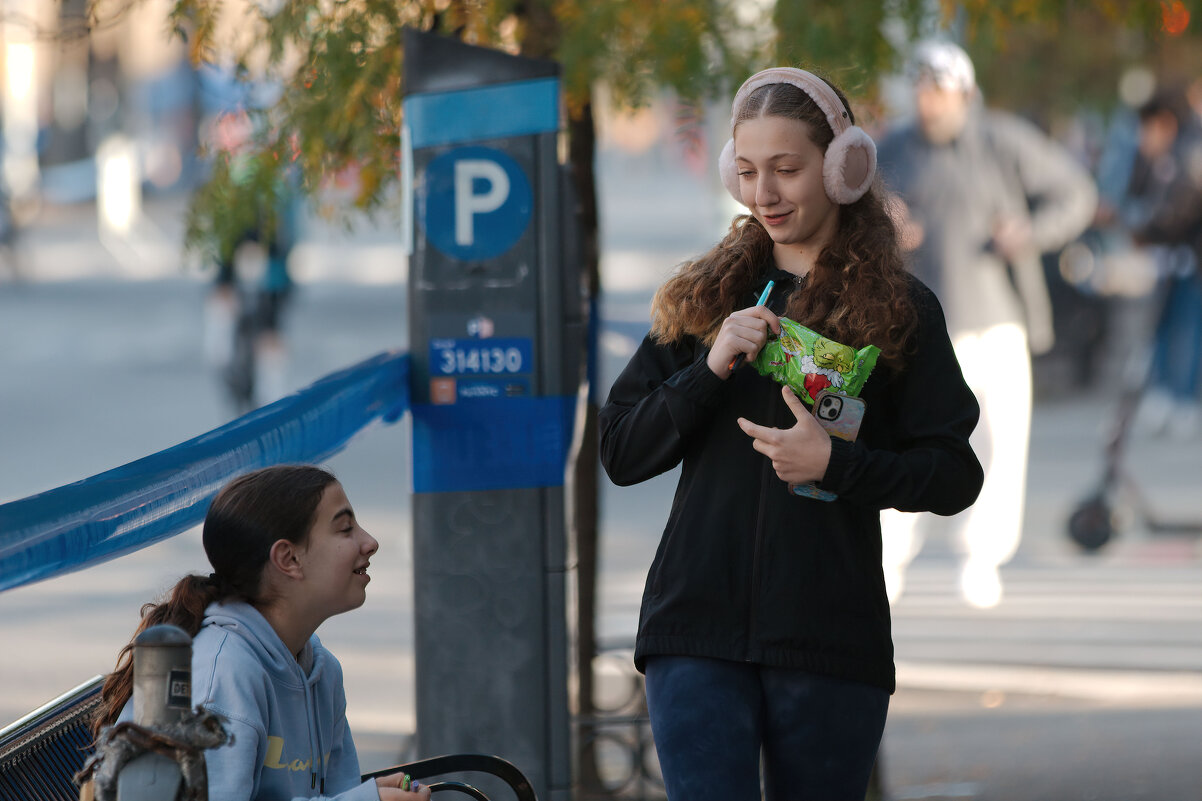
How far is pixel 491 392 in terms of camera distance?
423cm

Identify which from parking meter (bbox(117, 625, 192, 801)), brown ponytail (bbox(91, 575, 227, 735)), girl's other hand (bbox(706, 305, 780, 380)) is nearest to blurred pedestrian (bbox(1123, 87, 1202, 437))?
girl's other hand (bbox(706, 305, 780, 380))

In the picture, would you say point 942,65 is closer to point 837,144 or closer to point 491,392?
point 491,392

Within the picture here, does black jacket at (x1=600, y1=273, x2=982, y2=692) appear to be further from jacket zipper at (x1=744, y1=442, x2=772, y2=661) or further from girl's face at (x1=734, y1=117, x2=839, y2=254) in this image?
girl's face at (x1=734, y1=117, x2=839, y2=254)

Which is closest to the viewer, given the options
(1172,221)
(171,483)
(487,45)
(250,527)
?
(250,527)

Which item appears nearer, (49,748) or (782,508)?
(782,508)

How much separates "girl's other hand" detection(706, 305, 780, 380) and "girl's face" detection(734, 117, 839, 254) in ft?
0.60

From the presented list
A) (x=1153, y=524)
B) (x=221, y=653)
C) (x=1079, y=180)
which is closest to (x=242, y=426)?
(x=221, y=653)

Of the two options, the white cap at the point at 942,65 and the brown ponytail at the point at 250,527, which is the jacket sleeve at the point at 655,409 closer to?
the brown ponytail at the point at 250,527

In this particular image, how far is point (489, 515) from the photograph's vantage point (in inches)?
167

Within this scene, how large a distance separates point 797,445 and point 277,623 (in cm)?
92

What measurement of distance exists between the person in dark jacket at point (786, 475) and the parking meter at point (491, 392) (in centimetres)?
152

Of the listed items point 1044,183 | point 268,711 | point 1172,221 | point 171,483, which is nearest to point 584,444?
point 171,483

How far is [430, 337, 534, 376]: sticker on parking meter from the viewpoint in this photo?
13.9 ft

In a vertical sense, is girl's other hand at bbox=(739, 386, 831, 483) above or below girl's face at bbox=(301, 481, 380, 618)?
above
